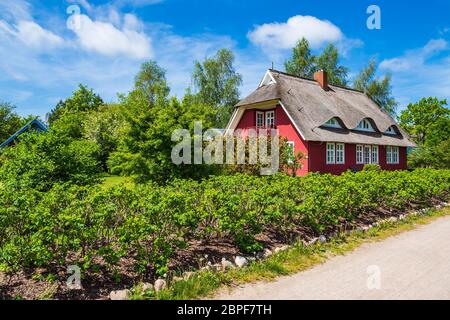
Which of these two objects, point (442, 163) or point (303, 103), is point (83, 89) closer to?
point (303, 103)

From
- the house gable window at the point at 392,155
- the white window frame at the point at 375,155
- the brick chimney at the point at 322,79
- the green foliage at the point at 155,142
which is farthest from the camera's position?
the house gable window at the point at 392,155

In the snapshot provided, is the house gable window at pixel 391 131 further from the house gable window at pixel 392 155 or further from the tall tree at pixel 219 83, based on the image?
the tall tree at pixel 219 83

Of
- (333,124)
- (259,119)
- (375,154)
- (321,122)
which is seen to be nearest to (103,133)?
(259,119)

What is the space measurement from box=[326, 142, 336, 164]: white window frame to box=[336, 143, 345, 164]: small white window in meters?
0.60

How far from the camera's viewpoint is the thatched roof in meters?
24.6

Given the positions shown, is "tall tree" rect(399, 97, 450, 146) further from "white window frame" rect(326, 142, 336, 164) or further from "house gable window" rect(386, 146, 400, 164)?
"white window frame" rect(326, 142, 336, 164)

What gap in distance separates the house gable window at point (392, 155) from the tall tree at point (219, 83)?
1798 centimetres

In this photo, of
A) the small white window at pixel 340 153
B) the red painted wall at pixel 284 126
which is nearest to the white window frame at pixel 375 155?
the small white window at pixel 340 153

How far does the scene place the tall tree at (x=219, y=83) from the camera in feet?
133

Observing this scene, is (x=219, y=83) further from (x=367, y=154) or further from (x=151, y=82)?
(x=367, y=154)

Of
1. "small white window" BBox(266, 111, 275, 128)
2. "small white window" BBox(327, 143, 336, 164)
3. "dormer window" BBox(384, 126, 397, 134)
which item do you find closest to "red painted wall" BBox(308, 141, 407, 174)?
"small white window" BBox(327, 143, 336, 164)

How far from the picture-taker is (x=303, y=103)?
26000 millimetres

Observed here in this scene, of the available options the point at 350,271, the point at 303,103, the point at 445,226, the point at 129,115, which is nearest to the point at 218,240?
the point at 350,271
